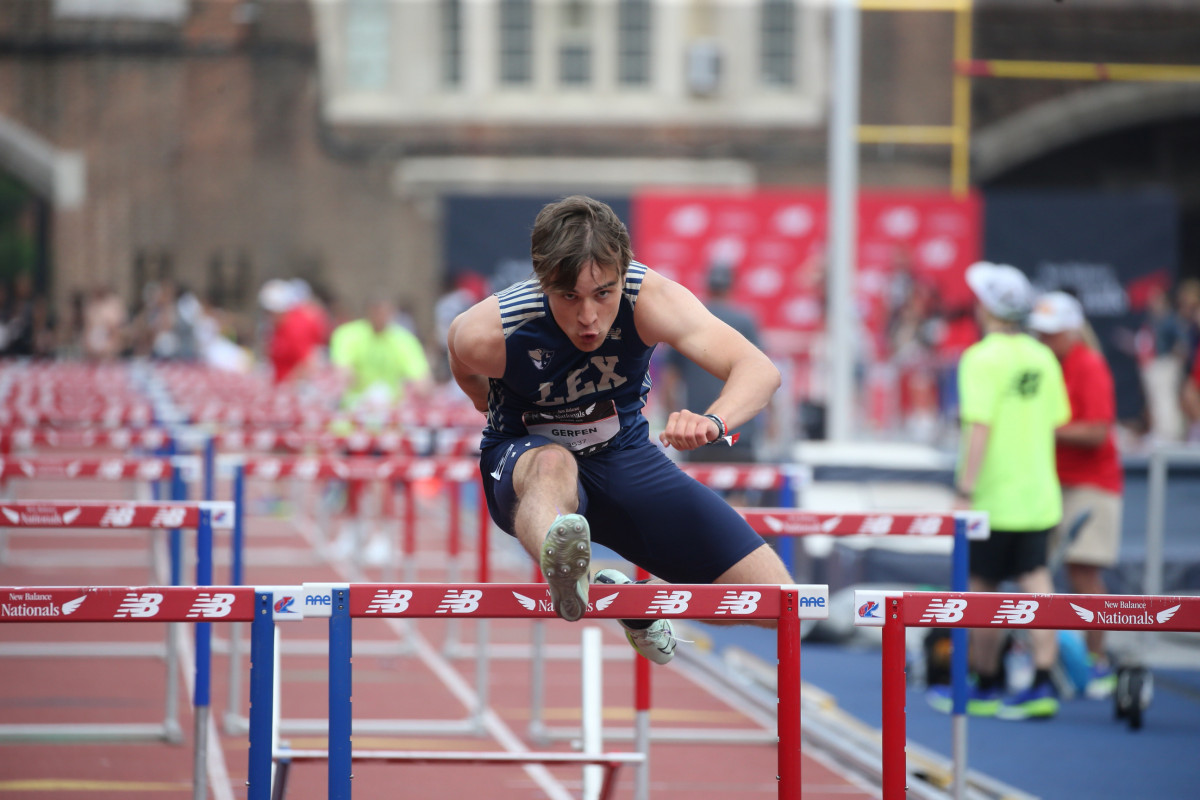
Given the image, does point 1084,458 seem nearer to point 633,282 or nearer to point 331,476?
point 331,476

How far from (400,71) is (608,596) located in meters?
29.5

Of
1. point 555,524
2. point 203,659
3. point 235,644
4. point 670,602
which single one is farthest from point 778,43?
point 670,602

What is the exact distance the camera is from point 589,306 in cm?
421

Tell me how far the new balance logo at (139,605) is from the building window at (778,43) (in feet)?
97.6

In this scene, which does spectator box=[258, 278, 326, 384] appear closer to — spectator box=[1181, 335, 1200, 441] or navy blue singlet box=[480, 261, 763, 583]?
spectator box=[1181, 335, 1200, 441]

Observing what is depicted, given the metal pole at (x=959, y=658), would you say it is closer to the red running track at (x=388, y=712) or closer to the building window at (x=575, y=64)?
the red running track at (x=388, y=712)

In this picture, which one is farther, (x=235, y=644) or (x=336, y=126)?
(x=336, y=126)

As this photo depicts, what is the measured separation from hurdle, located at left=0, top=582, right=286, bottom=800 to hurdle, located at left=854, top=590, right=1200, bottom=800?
56.7 inches

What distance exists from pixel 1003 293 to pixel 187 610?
505cm

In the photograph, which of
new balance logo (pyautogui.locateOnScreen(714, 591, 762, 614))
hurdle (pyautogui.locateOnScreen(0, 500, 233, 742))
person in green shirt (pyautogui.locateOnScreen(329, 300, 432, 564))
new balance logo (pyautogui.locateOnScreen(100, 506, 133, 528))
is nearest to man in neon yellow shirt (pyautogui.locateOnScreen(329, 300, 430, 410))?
person in green shirt (pyautogui.locateOnScreen(329, 300, 432, 564))

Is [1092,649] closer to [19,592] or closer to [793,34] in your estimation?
[19,592]

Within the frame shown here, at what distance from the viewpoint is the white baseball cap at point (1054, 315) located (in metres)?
8.20

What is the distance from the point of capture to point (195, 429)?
10539mm

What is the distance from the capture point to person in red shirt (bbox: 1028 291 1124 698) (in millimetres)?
8211
